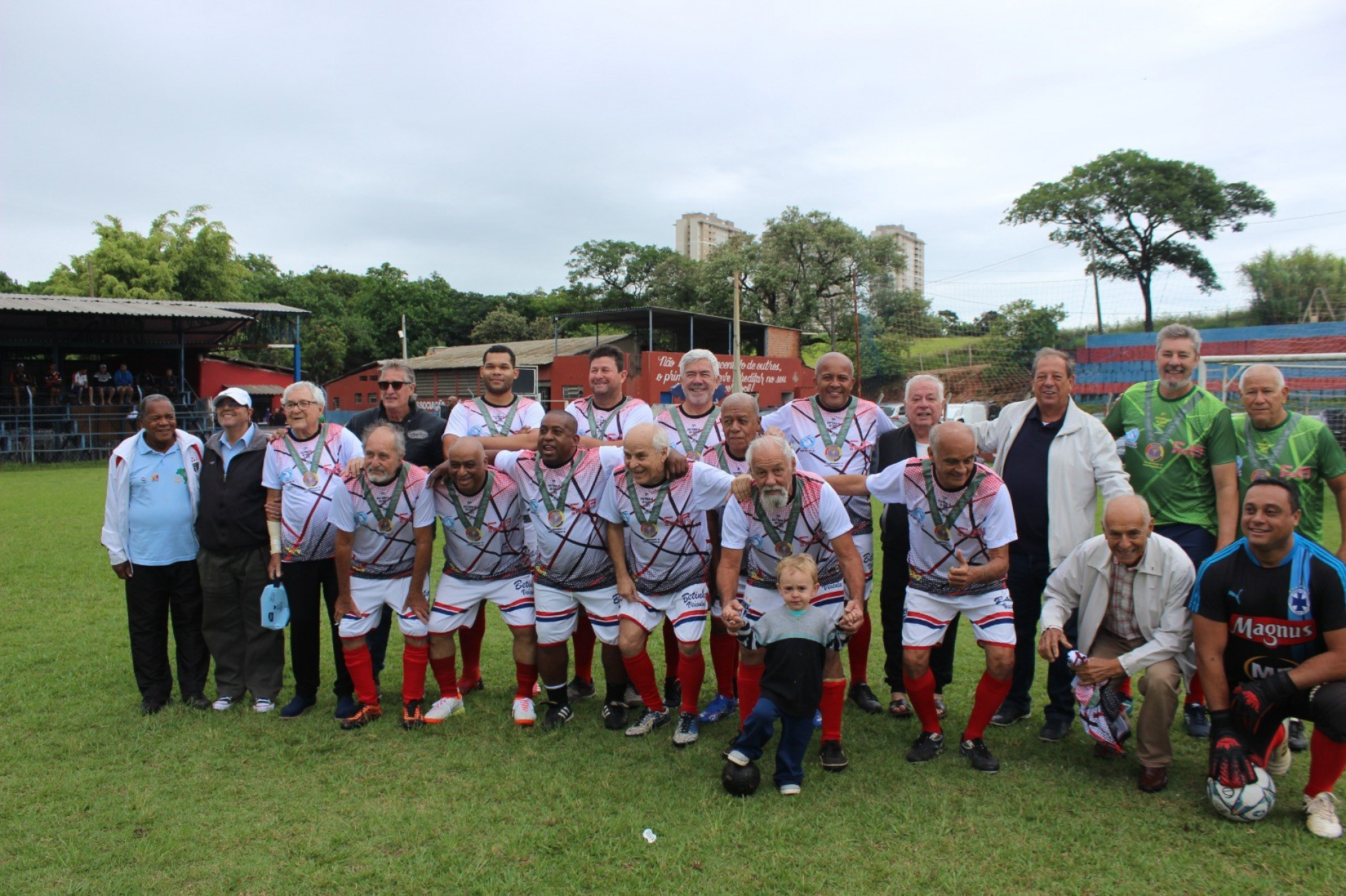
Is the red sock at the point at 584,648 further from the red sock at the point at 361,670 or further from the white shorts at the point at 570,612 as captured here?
the red sock at the point at 361,670

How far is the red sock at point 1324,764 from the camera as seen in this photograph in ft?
11.9

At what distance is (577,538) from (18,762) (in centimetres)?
316

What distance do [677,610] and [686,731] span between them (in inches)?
26.0

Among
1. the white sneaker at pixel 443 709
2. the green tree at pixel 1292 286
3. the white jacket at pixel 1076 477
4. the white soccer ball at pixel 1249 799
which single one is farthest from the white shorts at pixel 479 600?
the green tree at pixel 1292 286

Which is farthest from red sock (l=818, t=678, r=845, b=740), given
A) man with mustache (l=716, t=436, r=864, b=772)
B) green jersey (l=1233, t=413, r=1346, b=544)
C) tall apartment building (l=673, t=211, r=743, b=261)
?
tall apartment building (l=673, t=211, r=743, b=261)

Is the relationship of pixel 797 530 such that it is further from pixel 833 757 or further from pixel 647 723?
pixel 647 723

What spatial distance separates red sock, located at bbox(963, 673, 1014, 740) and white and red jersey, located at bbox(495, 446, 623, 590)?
2.10m

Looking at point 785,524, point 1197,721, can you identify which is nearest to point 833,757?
point 785,524

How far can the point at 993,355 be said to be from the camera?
101ft

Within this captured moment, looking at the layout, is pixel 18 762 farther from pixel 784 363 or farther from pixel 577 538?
pixel 784 363

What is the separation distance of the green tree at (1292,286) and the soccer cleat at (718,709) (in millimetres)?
28076

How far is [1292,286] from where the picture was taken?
2666 cm

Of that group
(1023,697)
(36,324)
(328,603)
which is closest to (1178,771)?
(1023,697)

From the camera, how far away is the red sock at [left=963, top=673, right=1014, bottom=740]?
14.2ft
